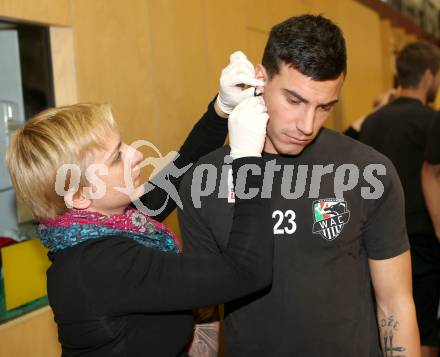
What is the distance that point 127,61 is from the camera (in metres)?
2.18

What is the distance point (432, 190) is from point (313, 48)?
4.25 feet

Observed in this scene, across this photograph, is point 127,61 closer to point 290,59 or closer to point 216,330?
point 290,59

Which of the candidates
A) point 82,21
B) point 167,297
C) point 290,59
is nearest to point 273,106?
point 290,59

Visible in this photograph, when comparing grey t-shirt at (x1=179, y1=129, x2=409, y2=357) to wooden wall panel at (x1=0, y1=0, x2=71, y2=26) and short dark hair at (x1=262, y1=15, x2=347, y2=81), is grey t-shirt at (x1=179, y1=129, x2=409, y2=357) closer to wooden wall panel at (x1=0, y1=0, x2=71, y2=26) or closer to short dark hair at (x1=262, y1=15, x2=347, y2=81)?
short dark hair at (x1=262, y1=15, x2=347, y2=81)

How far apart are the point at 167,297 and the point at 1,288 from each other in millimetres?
1052

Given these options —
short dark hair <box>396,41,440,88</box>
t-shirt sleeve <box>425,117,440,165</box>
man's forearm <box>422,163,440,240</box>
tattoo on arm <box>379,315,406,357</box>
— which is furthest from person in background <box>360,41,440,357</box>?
tattoo on arm <box>379,315,406,357</box>

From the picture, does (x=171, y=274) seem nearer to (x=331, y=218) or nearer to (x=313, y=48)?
(x=331, y=218)

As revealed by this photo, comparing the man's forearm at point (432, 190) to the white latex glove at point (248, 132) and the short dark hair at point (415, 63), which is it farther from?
the white latex glove at point (248, 132)

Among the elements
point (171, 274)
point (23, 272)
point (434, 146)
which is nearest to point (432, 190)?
point (434, 146)

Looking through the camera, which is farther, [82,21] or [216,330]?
[82,21]

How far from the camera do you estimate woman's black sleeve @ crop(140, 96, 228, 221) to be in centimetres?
154

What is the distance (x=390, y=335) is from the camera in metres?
1.36

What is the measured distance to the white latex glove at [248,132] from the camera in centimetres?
118

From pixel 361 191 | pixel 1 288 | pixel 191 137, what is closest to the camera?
pixel 361 191
